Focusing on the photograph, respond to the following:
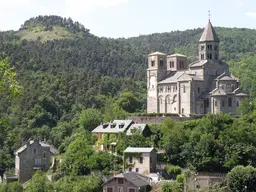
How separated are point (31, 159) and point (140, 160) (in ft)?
58.0

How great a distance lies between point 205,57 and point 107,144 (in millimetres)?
19851

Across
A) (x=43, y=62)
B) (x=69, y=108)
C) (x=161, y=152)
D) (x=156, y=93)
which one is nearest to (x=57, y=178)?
(x=161, y=152)

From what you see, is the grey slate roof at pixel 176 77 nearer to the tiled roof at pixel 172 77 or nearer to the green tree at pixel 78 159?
the tiled roof at pixel 172 77

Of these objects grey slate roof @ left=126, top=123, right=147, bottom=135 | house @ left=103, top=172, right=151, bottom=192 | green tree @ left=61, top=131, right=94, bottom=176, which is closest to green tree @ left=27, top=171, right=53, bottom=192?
green tree @ left=61, top=131, right=94, bottom=176

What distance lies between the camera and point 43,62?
12744 cm

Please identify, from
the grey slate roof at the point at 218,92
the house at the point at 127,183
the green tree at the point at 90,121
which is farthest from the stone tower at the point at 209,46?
the house at the point at 127,183

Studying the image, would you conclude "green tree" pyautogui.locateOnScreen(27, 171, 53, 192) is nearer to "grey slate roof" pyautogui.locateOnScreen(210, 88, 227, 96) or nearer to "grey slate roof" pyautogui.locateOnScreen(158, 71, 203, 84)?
"grey slate roof" pyautogui.locateOnScreen(158, 71, 203, 84)

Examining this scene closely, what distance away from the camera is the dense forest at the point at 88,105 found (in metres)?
58.1

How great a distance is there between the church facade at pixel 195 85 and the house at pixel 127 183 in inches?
601

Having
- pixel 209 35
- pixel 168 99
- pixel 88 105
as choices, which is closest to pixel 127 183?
pixel 168 99

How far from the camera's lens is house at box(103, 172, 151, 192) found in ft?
178

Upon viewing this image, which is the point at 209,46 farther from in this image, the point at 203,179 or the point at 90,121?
the point at 203,179

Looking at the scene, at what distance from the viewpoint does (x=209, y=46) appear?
74375mm

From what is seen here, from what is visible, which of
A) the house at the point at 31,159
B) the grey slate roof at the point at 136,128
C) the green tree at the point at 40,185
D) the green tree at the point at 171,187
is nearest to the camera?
the green tree at the point at 171,187
